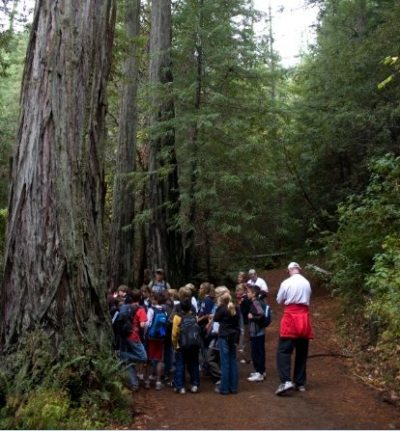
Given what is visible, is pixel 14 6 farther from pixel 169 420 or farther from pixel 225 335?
pixel 169 420

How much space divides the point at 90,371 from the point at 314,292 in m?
11.9

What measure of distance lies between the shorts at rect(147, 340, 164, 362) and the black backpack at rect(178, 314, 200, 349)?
66 cm

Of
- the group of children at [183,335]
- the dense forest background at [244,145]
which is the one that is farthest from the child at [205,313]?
the dense forest background at [244,145]

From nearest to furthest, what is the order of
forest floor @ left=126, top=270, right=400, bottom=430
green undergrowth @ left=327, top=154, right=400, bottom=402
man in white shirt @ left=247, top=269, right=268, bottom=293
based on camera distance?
forest floor @ left=126, top=270, right=400, bottom=430, green undergrowth @ left=327, top=154, right=400, bottom=402, man in white shirt @ left=247, top=269, right=268, bottom=293

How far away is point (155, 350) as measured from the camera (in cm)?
855

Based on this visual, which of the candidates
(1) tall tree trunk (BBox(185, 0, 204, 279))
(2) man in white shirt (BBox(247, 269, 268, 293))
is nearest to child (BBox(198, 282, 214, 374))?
(2) man in white shirt (BBox(247, 269, 268, 293))

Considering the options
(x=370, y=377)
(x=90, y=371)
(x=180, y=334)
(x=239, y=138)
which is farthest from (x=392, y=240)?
(x=239, y=138)

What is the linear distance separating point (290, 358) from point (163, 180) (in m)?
8.66

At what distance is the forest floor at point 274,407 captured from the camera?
650 centimetres

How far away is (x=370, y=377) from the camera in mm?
8594

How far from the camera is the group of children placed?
801cm

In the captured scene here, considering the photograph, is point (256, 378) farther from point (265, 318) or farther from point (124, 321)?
point (124, 321)

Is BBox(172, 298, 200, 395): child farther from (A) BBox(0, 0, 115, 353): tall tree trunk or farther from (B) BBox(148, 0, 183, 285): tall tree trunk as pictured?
(B) BBox(148, 0, 183, 285): tall tree trunk

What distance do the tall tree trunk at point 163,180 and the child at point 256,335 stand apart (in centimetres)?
658
